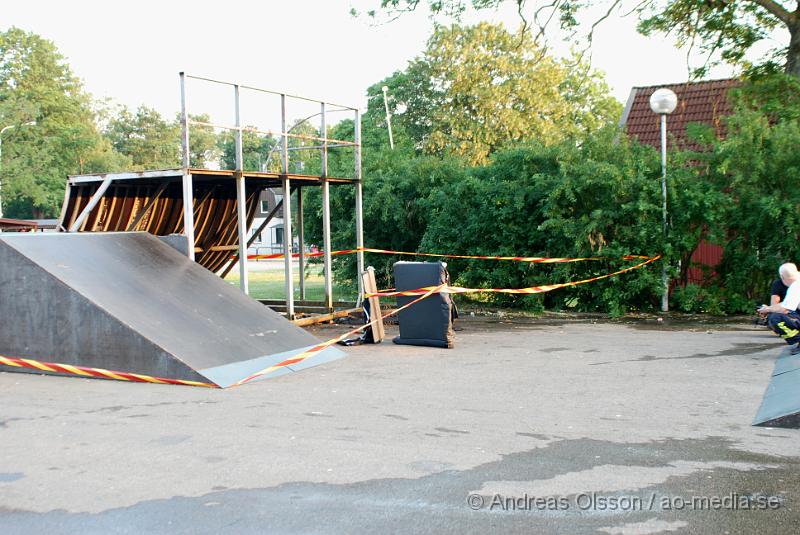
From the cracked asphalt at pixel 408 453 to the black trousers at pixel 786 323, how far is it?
63 centimetres

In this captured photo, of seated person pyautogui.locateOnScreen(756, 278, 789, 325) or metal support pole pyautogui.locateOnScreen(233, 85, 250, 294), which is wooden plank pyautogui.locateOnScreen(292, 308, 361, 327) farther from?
seated person pyautogui.locateOnScreen(756, 278, 789, 325)

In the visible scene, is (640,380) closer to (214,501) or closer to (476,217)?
(214,501)

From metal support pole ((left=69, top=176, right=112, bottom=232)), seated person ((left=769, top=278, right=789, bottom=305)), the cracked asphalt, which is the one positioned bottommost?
the cracked asphalt

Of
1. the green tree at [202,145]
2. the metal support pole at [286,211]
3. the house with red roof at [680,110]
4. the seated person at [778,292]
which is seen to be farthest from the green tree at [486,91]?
the green tree at [202,145]

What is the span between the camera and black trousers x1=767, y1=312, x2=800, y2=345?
10.0 meters

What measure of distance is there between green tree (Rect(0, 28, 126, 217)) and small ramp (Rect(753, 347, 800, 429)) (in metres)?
60.1

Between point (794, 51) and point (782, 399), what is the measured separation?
12.9 m

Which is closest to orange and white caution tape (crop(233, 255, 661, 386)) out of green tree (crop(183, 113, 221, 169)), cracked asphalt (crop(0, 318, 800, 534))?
cracked asphalt (crop(0, 318, 800, 534))

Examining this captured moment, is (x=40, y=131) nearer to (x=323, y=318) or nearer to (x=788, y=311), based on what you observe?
(x=323, y=318)

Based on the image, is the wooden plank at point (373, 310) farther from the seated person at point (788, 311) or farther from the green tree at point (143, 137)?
the green tree at point (143, 137)

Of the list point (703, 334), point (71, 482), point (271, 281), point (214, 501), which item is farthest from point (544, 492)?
point (271, 281)

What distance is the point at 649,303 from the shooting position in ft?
53.2

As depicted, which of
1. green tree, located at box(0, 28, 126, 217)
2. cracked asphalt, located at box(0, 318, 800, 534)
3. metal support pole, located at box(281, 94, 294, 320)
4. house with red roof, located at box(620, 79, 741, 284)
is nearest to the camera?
cracked asphalt, located at box(0, 318, 800, 534)

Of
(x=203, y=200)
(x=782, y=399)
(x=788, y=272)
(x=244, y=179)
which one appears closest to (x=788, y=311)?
(x=788, y=272)
